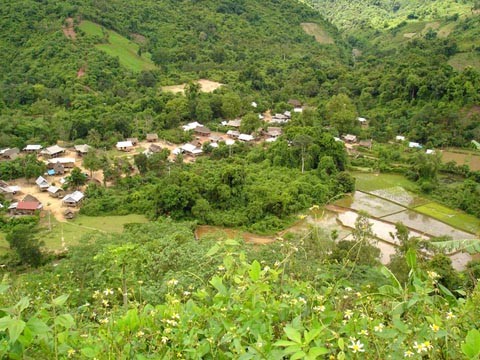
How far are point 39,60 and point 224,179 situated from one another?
81.1 ft

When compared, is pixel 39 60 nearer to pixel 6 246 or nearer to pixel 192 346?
pixel 6 246

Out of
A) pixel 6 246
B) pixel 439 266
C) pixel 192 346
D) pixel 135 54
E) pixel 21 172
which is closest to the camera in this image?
pixel 192 346

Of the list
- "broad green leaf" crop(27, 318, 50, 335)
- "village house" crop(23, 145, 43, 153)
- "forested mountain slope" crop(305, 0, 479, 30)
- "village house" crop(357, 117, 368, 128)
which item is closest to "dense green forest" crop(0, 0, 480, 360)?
"broad green leaf" crop(27, 318, 50, 335)

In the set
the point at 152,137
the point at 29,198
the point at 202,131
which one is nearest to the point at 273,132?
the point at 202,131

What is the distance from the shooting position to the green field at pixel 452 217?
1875cm

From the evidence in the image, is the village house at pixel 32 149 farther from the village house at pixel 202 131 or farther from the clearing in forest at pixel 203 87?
the clearing in forest at pixel 203 87

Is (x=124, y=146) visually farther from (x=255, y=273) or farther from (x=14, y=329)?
(x=14, y=329)

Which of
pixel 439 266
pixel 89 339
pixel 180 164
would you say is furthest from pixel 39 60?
pixel 89 339

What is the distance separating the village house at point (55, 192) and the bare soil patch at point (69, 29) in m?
22.1

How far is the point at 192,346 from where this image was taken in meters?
2.31

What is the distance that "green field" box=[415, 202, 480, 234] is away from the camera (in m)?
18.8

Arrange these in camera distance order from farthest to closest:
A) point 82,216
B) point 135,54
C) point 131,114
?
point 135,54 < point 131,114 < point 82,216

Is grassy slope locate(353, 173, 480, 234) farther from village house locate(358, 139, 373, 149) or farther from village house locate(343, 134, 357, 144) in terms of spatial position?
village house locate(343, 134, 357, 144)

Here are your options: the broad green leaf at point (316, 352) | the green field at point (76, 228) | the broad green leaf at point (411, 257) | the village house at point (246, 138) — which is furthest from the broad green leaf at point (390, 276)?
the village house at point (246, 138)
